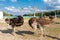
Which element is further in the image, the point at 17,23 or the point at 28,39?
the point at 17,23

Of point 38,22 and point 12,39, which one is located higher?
point 38,22

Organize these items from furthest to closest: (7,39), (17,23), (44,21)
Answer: (17,23)
(44,21)
(7,39)

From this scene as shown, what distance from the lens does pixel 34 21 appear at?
14.2 m

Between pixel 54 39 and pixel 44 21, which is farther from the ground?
pixel 44 21

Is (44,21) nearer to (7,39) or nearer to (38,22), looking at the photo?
(38,22)

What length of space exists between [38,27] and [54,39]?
170 centimetres

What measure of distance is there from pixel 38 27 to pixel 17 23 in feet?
6.23

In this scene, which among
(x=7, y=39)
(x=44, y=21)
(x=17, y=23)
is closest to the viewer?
(x=7, y=39)

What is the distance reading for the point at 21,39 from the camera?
13.0 m

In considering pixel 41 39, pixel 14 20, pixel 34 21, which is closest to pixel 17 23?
pixel 14 20

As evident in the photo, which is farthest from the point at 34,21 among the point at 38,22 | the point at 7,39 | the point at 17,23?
the point at 7,39

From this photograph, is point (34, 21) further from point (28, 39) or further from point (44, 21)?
point (28, 39)

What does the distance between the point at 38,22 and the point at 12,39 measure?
243 cm

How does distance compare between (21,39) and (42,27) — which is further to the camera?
(42,27)
